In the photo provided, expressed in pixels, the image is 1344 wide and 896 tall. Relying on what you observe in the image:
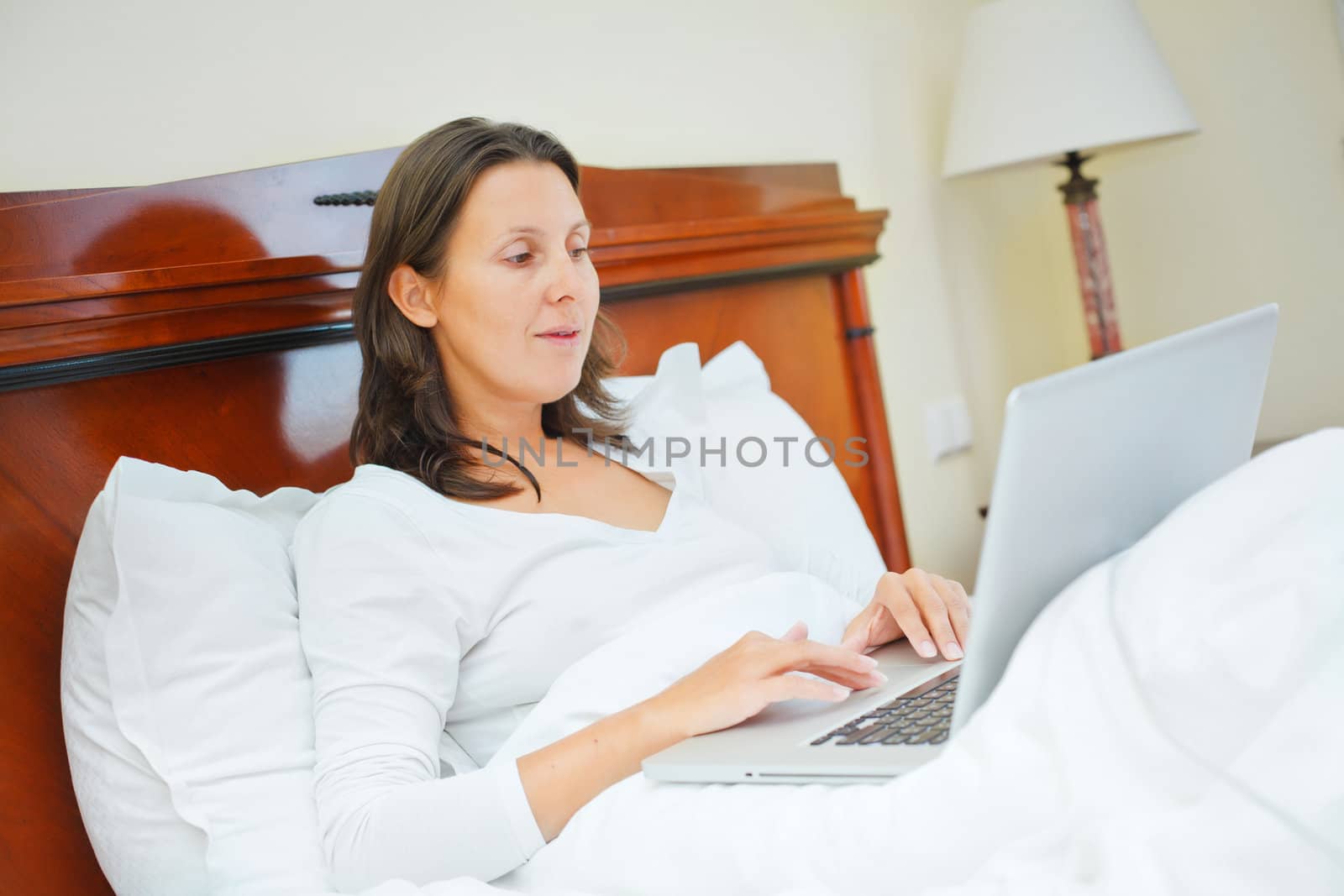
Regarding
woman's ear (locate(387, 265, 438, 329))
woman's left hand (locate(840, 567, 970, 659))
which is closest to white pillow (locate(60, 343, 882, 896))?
woman's ear (locate(387, 265, 438, 329))

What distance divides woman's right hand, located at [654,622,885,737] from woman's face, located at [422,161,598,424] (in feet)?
1.40

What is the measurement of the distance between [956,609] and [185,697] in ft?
2.12

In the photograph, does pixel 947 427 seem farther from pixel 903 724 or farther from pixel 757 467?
pixel 903 724

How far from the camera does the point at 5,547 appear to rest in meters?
1.01

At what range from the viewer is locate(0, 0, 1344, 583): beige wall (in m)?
1.25

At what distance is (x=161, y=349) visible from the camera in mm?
1121

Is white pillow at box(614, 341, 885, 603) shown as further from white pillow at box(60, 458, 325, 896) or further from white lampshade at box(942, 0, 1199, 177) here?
white lampshade at box(942, 0, 1199, 177)

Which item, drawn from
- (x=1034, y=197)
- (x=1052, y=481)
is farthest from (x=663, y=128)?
(x=1052, y=481)

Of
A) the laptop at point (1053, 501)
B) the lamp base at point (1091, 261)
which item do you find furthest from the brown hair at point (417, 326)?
the lamp base at point (1091, 261)

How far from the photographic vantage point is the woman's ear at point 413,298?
120 cm

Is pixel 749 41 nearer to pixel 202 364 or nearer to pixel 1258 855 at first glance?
pixel 202 364

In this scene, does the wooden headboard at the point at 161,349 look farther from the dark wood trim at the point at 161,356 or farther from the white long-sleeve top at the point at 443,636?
the white long-sleeve top at the point at 443,636

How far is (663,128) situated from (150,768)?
1197 millimetres

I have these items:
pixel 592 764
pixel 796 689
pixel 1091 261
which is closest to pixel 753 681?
pixel 796 689
